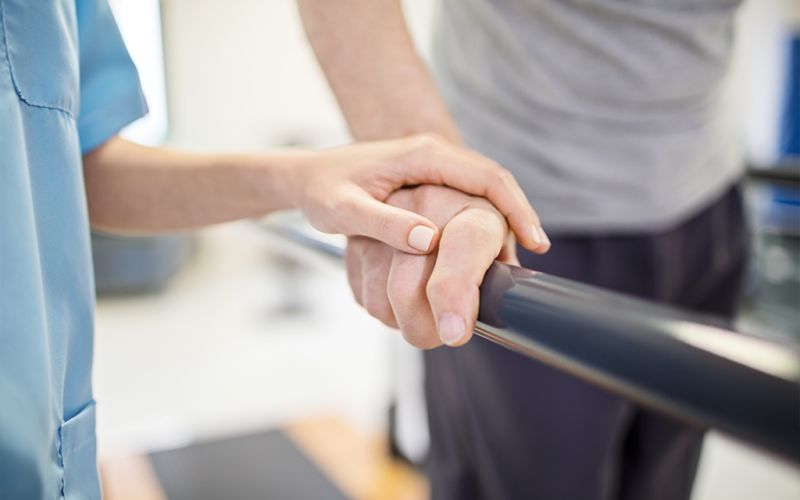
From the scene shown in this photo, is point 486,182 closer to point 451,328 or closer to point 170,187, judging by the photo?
point 451,328

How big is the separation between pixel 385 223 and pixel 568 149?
1.33ft

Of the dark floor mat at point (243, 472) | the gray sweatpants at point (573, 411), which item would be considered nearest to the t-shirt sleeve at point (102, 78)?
Result: the gray sweatpants at point (573, 411)

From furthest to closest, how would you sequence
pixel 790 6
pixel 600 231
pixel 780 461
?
pixel 790 6 < pixel 600 231 < pixel 780 461

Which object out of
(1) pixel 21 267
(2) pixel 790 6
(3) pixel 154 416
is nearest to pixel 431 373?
(1) pixel 21 267

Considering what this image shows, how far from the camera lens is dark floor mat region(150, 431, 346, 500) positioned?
151 cm

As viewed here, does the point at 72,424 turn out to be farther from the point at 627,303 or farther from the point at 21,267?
the point at 627,303

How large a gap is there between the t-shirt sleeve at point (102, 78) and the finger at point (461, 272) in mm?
426

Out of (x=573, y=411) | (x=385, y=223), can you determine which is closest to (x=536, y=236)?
(x=385, y=223)

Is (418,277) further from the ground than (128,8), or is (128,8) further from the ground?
(128,8)

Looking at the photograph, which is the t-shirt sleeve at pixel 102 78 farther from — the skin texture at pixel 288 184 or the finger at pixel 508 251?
the finger at pixel 508 251

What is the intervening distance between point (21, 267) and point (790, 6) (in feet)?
19.8

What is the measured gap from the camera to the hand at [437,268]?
36 cm

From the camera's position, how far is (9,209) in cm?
36

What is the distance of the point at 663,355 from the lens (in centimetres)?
28
